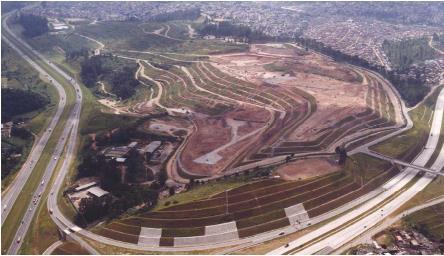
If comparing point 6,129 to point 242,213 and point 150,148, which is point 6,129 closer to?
point 150,148

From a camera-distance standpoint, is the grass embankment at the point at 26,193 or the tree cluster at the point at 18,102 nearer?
the grass embankment at the point at 26,193

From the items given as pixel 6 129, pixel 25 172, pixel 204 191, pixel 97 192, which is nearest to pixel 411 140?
pixel 204 191

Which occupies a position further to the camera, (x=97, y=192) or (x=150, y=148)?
(x=150, y=148)

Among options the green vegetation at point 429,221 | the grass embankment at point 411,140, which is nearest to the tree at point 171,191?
the green vegetation at point 429,221

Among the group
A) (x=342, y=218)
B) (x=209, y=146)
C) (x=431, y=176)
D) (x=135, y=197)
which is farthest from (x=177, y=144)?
(x=431, y=176)

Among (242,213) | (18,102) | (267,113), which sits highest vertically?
(267,113)

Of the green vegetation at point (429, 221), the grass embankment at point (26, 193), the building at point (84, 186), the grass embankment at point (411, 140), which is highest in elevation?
the grass embankment at point (411, 140)

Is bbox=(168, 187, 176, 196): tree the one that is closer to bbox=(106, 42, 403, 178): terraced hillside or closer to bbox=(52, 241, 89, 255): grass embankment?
bbox=(106, 42, 403, 178): terraced hillside

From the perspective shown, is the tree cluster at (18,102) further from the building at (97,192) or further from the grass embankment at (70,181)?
the building at (97,192)
